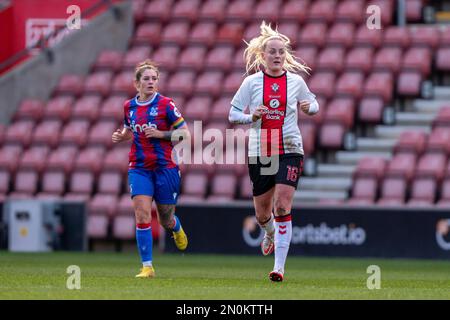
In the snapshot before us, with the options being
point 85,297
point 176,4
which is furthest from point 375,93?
point 85,297

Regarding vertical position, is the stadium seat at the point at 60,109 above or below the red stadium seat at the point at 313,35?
below

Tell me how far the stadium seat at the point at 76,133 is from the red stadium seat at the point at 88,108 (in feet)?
0.38

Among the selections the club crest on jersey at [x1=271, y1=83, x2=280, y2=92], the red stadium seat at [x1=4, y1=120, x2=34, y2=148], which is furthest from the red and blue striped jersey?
the red stadium seat at [x1=4, y1=120, x2=34, y2=148]

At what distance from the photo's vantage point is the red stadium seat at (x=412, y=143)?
20.8m

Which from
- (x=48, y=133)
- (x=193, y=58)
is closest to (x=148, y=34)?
(x=193, y=58)

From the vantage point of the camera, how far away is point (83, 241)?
21.0 meters

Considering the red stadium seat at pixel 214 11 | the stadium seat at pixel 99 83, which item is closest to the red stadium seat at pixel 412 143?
the red stadium seat at pixel 214 11

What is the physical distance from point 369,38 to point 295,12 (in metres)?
1.69

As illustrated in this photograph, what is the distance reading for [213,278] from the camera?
13.1 meters

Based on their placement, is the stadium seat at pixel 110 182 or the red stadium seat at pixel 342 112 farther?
the stadium seat at pixel 110 182

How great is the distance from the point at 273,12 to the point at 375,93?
3216mm

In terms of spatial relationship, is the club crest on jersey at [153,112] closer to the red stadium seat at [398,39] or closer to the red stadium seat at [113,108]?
the red stadium seat at [113,108]

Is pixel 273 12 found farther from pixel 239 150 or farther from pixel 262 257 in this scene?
pixel 262 257

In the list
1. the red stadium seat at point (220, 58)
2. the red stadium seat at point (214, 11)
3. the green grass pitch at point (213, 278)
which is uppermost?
the red stadium seat at point (214, 11)
